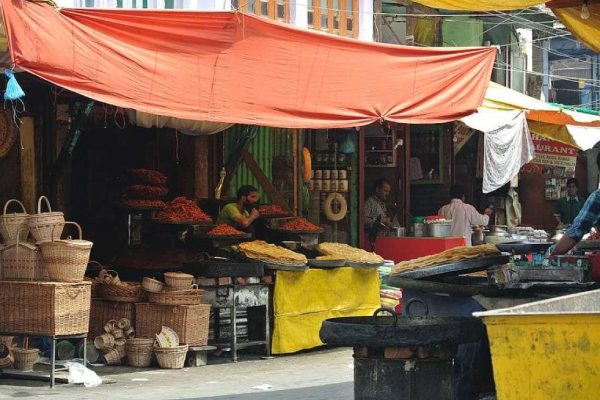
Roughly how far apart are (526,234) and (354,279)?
18.9ft

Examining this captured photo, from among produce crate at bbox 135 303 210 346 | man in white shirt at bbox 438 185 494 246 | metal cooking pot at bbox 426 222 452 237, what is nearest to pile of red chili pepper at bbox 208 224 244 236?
produce crate at bbox 135 303 210 346

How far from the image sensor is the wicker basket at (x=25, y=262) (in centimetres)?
1142

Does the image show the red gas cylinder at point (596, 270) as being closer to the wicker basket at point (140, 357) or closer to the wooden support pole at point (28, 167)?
the wicker basket at point (140, 357)

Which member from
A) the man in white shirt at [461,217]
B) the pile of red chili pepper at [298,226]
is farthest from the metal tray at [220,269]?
the man in white shirt at [461,217]

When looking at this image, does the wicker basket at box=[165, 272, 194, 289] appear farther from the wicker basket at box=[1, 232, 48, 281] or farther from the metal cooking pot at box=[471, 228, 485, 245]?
the metal cooking pot at box=[471, 228, 485, 245]

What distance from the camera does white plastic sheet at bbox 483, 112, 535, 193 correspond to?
17.2 m

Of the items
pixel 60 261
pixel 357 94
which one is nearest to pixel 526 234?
pixel 357 94

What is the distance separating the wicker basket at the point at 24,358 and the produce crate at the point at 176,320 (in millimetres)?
1272

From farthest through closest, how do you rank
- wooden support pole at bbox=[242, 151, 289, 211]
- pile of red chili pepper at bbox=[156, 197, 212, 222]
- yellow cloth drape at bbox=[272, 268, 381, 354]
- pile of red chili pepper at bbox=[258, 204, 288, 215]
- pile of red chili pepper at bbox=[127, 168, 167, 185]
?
wooden support pole at bbox=[242, 151, 289, 211] < pile of red chili pepper at bbox=[258, 204, 288, 215] < pile of red chili pepper at bbox=[127, 168, 167, 185] < yellow cloth drape at bbox=[272, 268, 381, 354] < pile of red chili pepper at bbox=[156, 197, 212, 222]

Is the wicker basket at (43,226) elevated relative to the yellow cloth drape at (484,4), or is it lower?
lower

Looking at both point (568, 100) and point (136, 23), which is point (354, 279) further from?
point (568, 100)

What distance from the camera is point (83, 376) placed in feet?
37.9

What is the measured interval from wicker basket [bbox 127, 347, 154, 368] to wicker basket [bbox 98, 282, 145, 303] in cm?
56

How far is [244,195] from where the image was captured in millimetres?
14727
